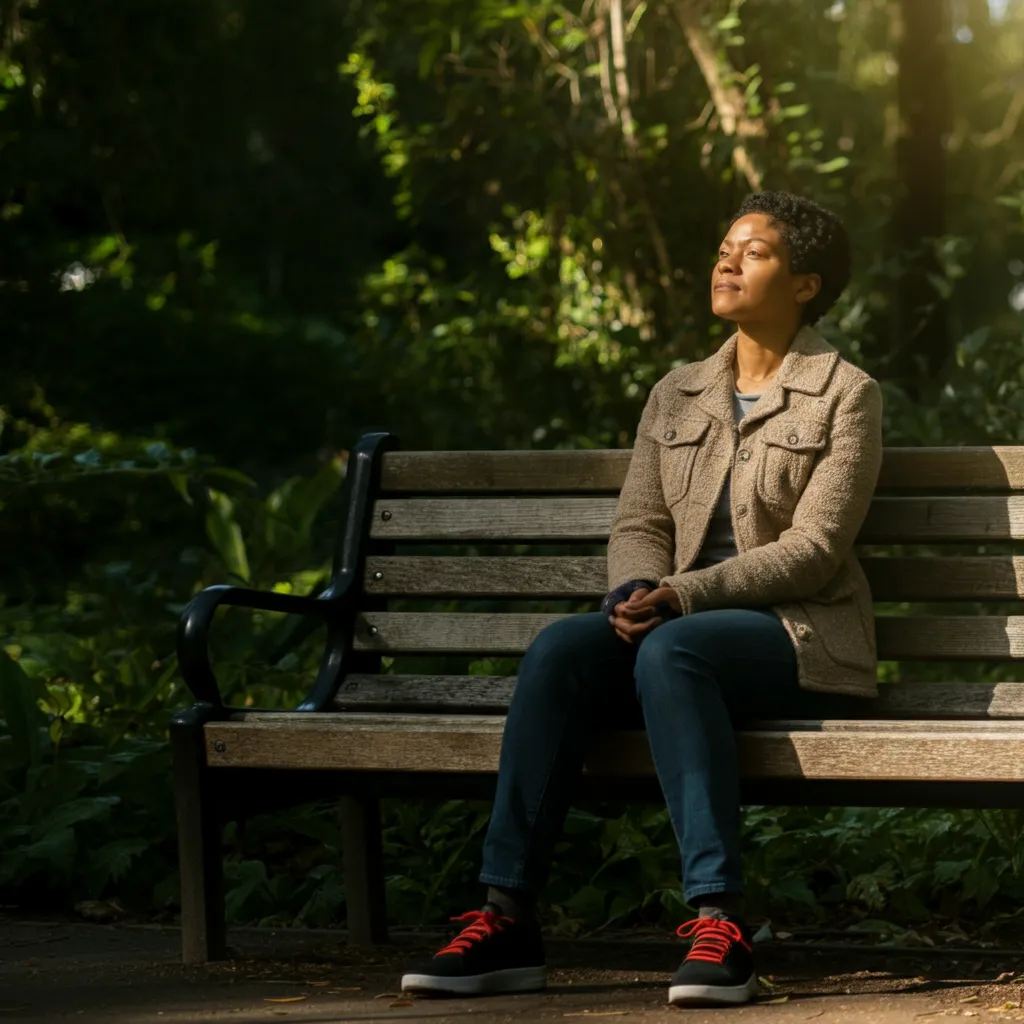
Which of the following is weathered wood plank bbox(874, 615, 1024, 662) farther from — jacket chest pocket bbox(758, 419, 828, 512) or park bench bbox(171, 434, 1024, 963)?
jacket chest pocket bbox(758, 419, 828, 512)

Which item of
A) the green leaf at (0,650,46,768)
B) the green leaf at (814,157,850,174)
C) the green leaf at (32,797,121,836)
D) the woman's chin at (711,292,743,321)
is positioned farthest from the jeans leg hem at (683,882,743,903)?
the green leaf at (814,157,850,174)

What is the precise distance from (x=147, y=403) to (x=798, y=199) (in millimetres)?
11496

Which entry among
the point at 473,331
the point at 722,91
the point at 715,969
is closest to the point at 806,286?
the point at 715,969

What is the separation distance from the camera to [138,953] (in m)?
4.14

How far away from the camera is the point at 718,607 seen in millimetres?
3795

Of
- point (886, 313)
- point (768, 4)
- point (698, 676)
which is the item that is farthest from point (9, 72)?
point (698, 676)

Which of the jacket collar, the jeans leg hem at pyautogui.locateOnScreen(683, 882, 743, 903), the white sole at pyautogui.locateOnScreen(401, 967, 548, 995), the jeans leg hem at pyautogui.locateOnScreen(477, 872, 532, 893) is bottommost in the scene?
the white sole at pyautogui.locateOnScreen(401, 967, 548, 995)

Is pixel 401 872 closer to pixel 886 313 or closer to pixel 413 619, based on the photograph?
pixel 413 619

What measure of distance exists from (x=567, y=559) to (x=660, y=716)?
32.4 inches

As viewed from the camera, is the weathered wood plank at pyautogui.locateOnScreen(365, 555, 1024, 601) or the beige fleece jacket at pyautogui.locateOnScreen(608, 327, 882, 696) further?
the weathered wood plank at pyautogui.locateOnScreen(365, 555, 1024, 601)

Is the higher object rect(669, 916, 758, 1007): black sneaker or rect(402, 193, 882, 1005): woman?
rect(402, 193, 882, 1005): woman

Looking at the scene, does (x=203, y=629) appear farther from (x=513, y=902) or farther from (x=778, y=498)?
(x=778, y=498)

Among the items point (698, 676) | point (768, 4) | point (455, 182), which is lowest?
point (698, 676)

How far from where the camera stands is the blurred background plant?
15.1 ft
